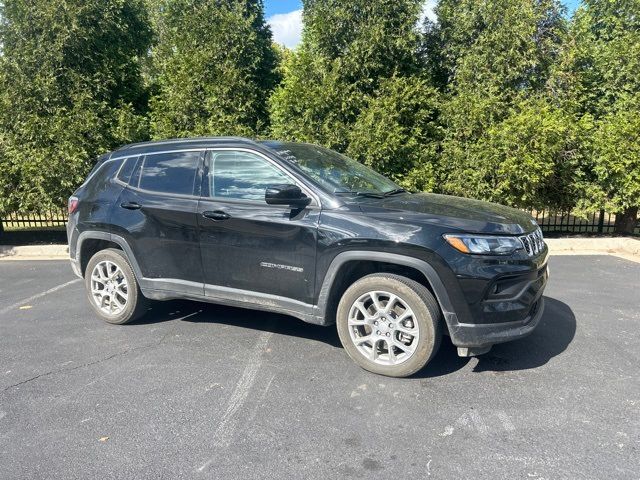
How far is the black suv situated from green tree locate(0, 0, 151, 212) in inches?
170

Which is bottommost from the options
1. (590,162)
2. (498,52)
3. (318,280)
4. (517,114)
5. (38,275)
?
(38,275)

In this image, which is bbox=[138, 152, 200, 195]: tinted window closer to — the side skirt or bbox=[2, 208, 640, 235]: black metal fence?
the side skirt

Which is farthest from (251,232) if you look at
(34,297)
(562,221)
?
(562,221)

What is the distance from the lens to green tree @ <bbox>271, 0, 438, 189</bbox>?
26.4 ft

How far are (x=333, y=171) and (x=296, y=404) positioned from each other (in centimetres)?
203

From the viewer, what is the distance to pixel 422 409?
3.07 metres

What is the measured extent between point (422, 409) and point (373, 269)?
1.09 metres

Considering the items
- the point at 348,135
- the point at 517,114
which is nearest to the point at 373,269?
the point at 348,135

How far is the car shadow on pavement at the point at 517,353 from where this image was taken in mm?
3623

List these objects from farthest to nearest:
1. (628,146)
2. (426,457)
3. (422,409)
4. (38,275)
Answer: (628,146) → (38,275) → (422,409) → (426,457)

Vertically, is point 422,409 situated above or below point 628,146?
below

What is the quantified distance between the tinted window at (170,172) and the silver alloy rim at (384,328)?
192 cm

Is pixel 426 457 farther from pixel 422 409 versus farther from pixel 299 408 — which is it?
pixel 299 408

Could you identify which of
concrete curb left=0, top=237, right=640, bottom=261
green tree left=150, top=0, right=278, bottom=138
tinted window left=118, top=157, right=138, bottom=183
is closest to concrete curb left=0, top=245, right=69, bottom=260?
concrete curb left=0, top=237, right=640, bottom=261
